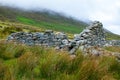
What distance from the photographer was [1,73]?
6.15m

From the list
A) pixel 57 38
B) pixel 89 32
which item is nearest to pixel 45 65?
pixel 89 32

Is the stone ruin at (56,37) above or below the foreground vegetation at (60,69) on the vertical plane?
below

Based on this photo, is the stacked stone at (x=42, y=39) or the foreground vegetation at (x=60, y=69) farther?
the stacked stone at (x=42, y=39)

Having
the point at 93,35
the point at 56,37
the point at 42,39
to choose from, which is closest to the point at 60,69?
the point at 93,35

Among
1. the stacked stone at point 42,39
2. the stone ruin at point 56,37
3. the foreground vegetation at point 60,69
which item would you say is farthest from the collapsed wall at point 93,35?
the foreground vegetation at point 60,69

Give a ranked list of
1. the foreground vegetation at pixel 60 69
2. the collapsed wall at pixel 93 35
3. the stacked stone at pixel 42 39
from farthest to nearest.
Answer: the stacked stone at pixel 42 39
the collapsed wall at pixel 93 35
the foreground vegetation at pixel 60 69

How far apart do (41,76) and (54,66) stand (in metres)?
0.38

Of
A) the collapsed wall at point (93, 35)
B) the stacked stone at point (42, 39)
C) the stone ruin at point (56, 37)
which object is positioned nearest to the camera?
the collapsed wall at point (93, 35)

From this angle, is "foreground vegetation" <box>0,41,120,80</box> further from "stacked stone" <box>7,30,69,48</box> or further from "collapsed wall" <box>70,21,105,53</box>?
"stacked stone" <box>7,30,69,48</box>

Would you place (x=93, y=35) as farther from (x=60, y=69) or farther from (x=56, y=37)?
(x=60, y=69)

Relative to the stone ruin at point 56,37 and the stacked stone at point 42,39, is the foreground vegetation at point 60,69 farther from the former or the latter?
the stacked stone at point 42,39

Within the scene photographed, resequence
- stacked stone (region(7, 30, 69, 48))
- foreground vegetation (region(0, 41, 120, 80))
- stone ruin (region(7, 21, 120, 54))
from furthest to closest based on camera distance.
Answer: stacked stone (region(7, 30, 69, 48)) → stone ruin (region(7, 21, 120, 54)) → foreground vegetation (region(0, 41, 120, 80))

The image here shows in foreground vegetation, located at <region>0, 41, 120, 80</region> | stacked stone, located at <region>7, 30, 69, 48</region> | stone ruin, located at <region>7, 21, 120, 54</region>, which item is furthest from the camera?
stacked stone, located at <region>7, 30, 69, 48</region>

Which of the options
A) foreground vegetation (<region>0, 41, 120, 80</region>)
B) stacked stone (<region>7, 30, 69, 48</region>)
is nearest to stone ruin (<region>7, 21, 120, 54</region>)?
stacked stone (<region>7, 30, 69, 48</region>)
